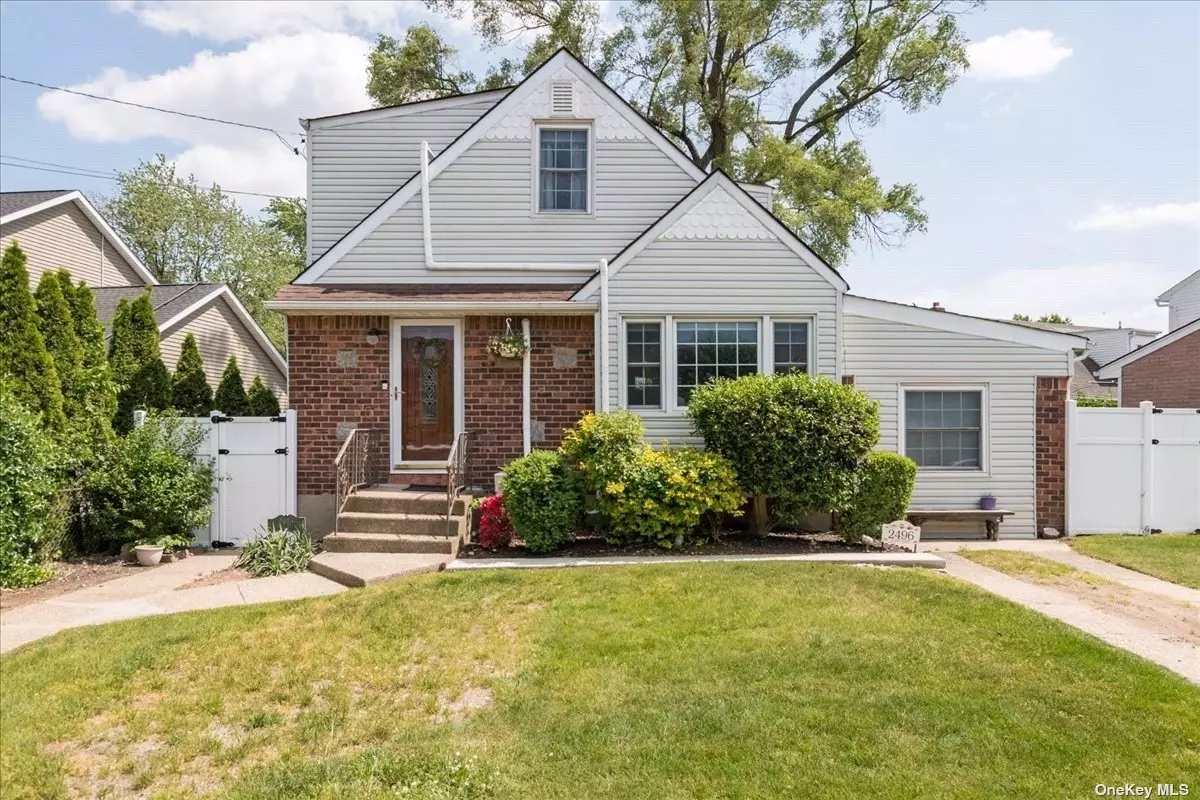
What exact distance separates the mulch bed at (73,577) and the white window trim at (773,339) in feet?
26.5

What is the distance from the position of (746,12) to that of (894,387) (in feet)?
45.7

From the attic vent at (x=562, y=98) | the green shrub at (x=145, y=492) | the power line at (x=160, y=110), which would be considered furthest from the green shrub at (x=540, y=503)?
the power line at (x=160, y=110)

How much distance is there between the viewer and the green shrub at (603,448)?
26.4ft

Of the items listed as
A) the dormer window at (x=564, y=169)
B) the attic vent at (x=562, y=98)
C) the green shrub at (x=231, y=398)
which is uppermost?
the attic vent at (x=562, y=98)

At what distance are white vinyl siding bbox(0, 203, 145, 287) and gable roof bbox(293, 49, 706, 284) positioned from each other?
9.77 m

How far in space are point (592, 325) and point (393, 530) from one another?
381 centimetres

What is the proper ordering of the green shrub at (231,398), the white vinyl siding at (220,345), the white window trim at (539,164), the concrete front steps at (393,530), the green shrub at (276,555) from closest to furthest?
1. the green shrub at (276,555)
2. the concrete front steps at (393,530)
3. the white window trim at (539,164)
4. the green shrub at (231,398)
5. the white vinyl siding at (220,345)

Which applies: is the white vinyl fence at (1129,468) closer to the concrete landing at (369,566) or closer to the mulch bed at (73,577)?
the concrete landing at (369,566)

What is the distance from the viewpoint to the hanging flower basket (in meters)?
9.38

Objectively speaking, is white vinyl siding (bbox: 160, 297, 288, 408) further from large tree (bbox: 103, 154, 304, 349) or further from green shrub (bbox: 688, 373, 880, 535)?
large tree (bbox: 103, 154, 304, 349)

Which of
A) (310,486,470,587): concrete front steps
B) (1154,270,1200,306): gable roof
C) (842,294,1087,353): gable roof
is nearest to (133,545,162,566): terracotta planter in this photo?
(310,486,470,587): concrete front steps

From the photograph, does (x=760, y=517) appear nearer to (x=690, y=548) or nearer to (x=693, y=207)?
(x=690, y=548)

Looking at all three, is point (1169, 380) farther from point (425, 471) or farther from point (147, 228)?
point (147, 228)

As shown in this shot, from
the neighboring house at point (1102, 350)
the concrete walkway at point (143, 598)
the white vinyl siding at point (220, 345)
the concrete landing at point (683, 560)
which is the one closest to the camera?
the concrete walkway at point (143, 598)
